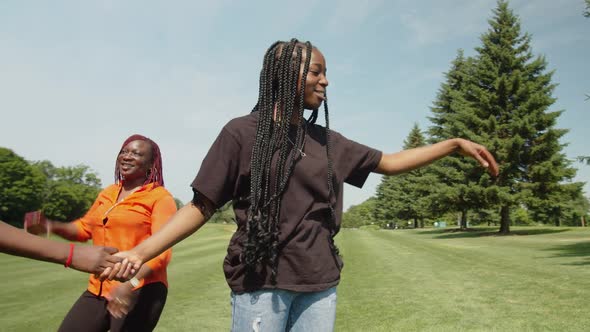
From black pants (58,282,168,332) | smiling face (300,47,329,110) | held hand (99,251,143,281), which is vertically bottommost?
black pants (58,282,168,332)

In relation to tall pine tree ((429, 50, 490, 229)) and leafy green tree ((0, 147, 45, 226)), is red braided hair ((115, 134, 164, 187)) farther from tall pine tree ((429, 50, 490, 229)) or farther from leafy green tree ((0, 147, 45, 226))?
leafy green tree ((0, 147, 45, 226))

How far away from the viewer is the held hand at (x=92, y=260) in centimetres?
246

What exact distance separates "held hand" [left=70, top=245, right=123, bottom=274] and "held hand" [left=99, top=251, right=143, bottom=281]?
0.8 inches

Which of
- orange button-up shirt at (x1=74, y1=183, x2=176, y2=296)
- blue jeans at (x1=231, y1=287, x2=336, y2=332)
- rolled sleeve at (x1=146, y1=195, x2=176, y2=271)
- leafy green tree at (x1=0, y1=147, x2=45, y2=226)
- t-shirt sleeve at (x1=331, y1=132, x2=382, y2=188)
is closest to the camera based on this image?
blue jeans at (x1=231, y1=287, x2=336, y2=332)

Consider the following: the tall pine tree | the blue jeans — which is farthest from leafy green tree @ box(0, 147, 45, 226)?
the blue jeans

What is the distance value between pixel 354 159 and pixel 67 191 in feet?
293

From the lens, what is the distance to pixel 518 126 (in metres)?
33.0

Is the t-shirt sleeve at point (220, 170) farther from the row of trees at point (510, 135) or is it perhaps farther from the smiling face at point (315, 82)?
the row of trees at point (510, 135)

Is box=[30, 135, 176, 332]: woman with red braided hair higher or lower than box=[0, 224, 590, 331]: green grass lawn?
higher

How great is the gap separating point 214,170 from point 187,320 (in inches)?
226

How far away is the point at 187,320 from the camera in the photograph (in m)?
7.32

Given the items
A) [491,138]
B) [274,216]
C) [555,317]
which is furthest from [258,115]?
[491,138]

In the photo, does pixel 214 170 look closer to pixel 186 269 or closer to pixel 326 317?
pixel 326 317

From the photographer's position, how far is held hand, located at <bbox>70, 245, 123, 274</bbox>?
8.05 feet
